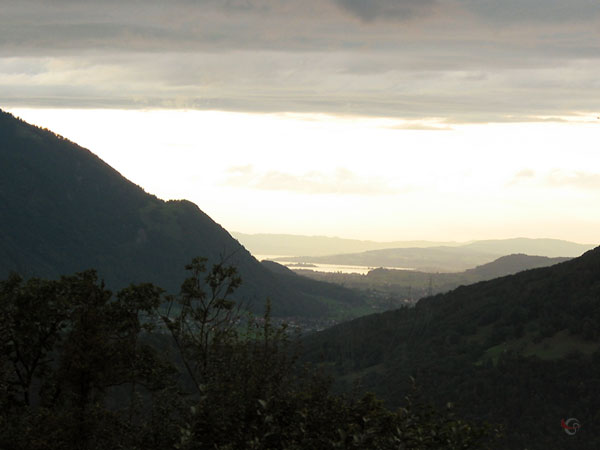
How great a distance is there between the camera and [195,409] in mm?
21344

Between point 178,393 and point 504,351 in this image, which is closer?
point 178,393

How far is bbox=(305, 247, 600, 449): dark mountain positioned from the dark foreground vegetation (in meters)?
50.2

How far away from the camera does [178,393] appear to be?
2714 centimetres

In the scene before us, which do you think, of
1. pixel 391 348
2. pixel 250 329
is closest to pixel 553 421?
pixel 391 348

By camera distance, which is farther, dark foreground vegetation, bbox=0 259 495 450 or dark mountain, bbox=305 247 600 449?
dark mountain, bbox=305 247 600 449

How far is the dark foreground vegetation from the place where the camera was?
2169 cm

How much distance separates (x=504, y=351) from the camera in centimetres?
13838

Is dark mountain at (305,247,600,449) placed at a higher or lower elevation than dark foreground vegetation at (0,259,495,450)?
lower

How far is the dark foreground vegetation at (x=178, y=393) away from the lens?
21.7m

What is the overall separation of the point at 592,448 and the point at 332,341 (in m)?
86.1

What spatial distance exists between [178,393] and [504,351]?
119 m

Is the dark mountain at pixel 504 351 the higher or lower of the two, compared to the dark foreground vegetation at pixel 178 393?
lower

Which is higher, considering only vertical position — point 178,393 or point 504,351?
point 178,393

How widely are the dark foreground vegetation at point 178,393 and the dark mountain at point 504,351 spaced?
1977 inches
